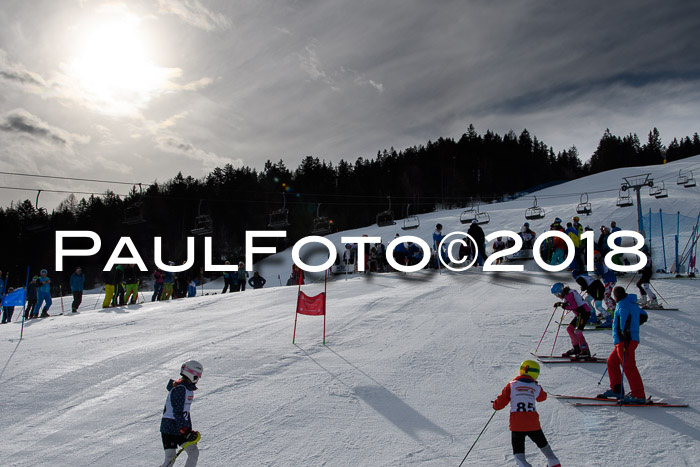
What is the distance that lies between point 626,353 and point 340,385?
4.43 metres

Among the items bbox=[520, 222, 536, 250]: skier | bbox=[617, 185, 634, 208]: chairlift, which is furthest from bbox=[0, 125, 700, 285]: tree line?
bbox=[520, 222, 536, 250]: skier

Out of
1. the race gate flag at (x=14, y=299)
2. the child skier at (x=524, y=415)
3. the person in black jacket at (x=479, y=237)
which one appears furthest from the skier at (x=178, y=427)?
the person in black jacket at (x=479, y=237)

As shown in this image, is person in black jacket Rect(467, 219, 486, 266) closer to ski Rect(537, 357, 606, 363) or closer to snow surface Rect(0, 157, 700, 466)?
snow surface Rect(0, 157, 700, 466)

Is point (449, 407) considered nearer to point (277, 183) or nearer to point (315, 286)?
point (315, 286)

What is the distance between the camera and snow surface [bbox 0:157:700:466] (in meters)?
5.55

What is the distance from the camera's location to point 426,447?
5621 mm

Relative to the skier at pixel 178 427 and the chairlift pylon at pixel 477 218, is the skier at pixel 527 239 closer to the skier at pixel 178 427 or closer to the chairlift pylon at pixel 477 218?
the chairlift pylon at pixel 477 218

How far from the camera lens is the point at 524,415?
193 inches

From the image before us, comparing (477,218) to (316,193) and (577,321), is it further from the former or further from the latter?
(316,193)

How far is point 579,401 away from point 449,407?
197 cm

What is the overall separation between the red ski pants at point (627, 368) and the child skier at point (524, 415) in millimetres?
2687

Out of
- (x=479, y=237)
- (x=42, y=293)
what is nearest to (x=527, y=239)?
(x=479, y=237)

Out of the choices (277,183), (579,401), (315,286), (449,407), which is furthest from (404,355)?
(277,183)

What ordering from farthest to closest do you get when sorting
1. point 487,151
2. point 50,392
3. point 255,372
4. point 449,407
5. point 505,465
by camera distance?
1. point 487,151
2. point 255,372
3. point 50,392
4. point 449,407
5. point 505,465
